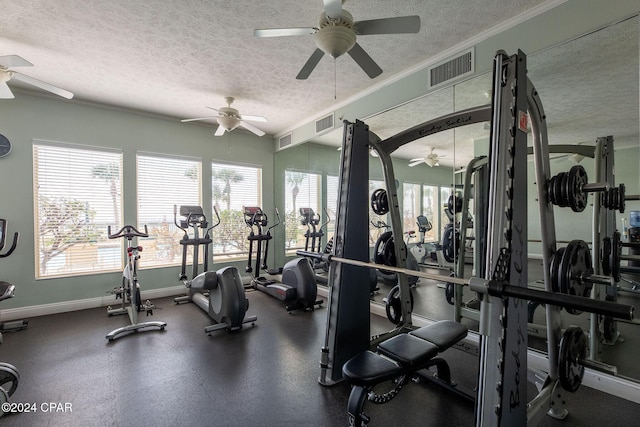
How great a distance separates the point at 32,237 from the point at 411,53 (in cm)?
520

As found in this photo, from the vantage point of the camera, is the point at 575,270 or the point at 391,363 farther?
the point at 391,363

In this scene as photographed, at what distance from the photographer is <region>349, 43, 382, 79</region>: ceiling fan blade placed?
2340mm

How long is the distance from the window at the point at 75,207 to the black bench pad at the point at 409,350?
14.4 ft

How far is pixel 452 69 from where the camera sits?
2.95 m

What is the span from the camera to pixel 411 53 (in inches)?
120

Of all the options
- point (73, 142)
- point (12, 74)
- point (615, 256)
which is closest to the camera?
point (615, 256)

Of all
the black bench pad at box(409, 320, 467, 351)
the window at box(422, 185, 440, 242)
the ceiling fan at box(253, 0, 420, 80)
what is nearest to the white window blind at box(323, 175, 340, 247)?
the window at box(422, 185, 440, 242)

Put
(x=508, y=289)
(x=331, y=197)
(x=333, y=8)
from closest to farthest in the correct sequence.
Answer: (x=508, y=289) → (x=333, y=8) → (x=331, y=197)

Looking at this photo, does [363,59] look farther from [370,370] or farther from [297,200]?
[297,200]

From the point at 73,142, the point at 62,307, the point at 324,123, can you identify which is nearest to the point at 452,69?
the point at 324,123

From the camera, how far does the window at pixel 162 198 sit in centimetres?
469

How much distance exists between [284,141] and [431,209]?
128 inches

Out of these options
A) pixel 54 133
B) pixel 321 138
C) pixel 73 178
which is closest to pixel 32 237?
pixel 73 178

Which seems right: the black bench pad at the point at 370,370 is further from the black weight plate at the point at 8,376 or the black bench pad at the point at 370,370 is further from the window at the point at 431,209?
the window at the point at 431,209
